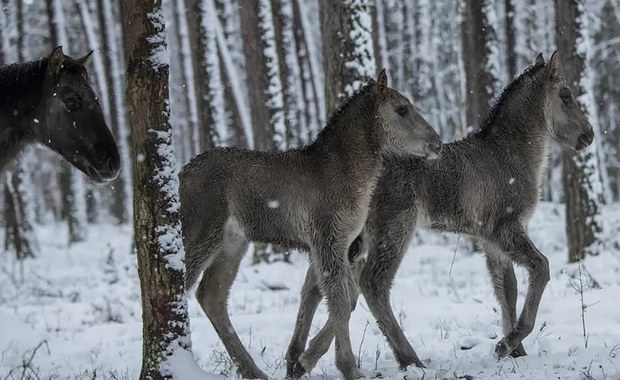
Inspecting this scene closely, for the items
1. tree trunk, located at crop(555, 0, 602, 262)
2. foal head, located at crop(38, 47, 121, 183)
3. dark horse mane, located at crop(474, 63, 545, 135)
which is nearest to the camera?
foal head, located at crop(38, 47, 121, 183)

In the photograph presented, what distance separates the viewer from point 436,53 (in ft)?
122

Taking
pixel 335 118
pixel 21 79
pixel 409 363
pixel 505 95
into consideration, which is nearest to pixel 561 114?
pixel 505 95

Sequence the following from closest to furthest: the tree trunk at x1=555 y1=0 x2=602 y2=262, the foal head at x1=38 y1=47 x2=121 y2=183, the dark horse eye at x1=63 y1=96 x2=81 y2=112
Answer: the foal head at x1=38 y1=47 x2=121 y2=183
the dark horse eye at x1=63 y1=96 x2=81 y2=112
the tree trunk at x1=555 y1=0 x2=602 y2=262

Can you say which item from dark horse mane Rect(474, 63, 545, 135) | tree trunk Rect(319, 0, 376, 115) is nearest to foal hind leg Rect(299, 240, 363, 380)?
dark horse mane Rect(474, 63, 545, 135)

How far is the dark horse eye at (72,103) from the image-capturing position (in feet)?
21.0

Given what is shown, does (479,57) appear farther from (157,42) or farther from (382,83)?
(157,42)

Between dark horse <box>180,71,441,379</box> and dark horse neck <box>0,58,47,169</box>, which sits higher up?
dark horse neck <box>0,58,47,169</box>

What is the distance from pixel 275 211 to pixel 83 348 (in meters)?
3.18

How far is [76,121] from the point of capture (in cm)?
641

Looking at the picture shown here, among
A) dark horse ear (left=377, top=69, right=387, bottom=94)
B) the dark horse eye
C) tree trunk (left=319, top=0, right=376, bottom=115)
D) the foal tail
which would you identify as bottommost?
the foal tail

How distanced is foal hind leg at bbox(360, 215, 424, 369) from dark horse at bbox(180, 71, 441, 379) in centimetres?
18

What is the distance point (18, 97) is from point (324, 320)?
5.02 meters

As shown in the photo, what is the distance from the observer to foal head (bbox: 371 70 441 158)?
293 inches

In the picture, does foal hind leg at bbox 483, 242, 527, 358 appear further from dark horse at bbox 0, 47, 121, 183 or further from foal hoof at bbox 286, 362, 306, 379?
dark horse at bbox 0, 47, 121, 183
